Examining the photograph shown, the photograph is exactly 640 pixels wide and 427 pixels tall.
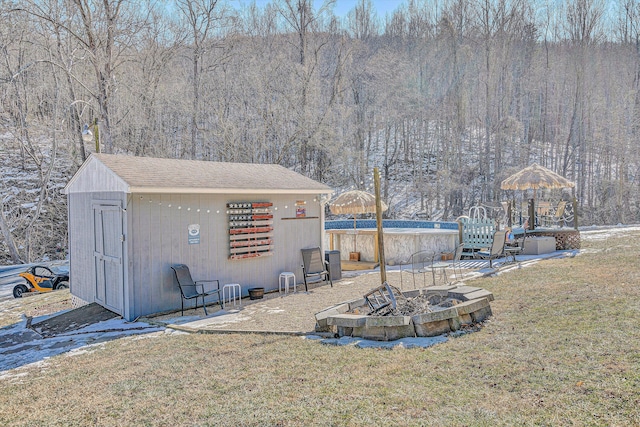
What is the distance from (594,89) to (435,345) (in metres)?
27.2

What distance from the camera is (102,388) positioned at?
3705 mm

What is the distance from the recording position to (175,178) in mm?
7086

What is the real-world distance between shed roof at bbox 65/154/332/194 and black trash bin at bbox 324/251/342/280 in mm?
1321

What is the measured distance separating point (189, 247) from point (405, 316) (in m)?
4.02

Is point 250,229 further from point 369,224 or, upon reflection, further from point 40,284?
point 369,224

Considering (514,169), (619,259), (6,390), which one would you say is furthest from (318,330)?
(514,169)

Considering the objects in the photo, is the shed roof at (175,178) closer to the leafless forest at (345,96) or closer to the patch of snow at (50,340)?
the patch of snow at (50,340)

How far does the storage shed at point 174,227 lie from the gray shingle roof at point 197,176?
18 millimetres

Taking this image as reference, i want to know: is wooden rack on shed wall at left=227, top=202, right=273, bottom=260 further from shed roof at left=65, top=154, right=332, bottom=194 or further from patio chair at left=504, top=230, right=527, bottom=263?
patio chair at left=504, top=230, right=527, bottom=263

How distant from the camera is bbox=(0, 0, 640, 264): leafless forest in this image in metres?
18.6

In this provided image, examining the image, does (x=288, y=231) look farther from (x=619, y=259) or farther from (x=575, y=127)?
(x=575, y=127)

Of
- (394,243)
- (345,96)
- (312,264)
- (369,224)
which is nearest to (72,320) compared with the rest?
(312,264)

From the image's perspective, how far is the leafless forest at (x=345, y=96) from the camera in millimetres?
18578

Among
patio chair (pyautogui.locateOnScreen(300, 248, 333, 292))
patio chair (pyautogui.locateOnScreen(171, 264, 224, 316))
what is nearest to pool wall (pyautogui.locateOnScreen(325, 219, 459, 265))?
patio chair (pyautogui.locateOnScreen(300, 248, 333, 292))
